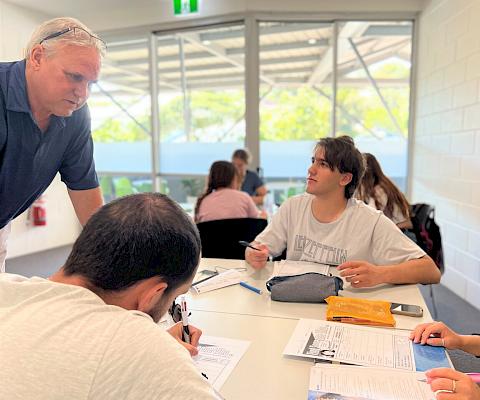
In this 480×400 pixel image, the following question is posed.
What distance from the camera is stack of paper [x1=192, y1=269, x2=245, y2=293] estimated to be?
1655mm

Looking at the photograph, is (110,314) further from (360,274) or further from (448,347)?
(360,274)

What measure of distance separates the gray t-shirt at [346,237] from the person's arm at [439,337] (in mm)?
529

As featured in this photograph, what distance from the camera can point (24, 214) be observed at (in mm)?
5164

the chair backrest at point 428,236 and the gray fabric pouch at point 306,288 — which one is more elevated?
the gray fabric pouch at point 306,288

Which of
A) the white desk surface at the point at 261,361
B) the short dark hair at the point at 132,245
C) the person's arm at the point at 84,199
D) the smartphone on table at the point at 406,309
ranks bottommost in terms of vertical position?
the white desk surface at the point at 261,361

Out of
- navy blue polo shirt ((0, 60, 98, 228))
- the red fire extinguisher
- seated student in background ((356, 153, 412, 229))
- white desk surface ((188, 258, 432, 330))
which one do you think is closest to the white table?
white desk surface ((188, 258, 432, 330))

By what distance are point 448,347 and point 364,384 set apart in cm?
35

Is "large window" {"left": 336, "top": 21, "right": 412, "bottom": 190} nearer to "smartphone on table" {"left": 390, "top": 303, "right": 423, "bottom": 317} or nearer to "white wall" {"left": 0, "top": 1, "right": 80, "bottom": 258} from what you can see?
"white wall" {"left": 0, "top": 1, "right": 80, "bottom": 258}

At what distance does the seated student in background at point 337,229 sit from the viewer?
1737 millimetres

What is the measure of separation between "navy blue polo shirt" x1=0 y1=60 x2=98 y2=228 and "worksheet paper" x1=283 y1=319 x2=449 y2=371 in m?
1.05

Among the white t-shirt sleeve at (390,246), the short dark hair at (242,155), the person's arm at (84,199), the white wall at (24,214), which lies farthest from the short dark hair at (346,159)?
the white wall at (24,214)

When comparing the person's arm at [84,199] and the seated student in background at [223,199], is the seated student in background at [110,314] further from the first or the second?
the seated student in background at [223,199]

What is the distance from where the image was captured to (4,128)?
1445 millimetres

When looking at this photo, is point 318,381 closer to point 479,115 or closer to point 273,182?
point 479,115
